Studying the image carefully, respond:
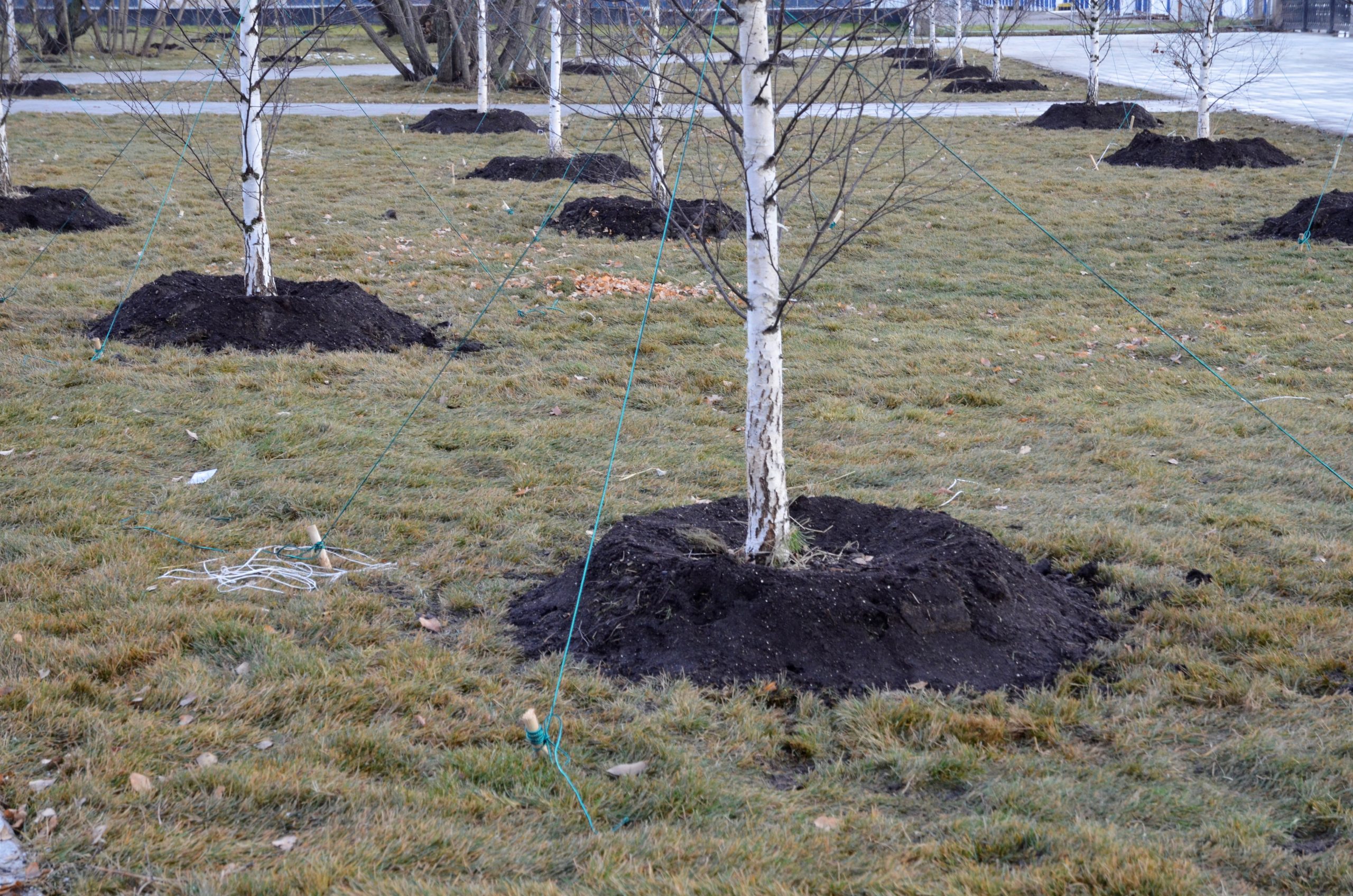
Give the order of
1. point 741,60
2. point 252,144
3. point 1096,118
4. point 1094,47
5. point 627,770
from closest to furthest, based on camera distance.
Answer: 1. point 627,770
2. point 741,60
3. point 252,144
4. point 1096,118
5. point 1094,47

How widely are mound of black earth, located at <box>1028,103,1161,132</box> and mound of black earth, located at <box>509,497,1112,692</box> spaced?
1736 cm

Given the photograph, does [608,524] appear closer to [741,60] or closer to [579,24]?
[741,60]

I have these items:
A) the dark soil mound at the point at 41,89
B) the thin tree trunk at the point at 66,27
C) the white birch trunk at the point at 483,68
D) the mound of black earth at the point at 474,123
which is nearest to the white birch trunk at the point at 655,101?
the white birch trunk at the point at 483,68

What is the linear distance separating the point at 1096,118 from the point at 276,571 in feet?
62.6

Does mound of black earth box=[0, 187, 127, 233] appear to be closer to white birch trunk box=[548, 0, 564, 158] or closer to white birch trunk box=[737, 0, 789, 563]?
white birch trunk box=[548, 0, 564, 158]

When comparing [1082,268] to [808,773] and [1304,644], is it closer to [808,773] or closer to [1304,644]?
[1304,644]

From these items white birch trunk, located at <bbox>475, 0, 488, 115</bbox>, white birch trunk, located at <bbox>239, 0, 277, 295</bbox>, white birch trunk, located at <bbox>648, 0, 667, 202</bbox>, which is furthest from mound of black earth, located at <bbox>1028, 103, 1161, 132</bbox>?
white birch trunk, located at <bbox>239, 0, 277, 295</bbox>

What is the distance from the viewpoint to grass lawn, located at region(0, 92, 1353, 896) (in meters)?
2.98

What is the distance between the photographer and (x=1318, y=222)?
11.6m

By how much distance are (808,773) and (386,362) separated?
205 inches

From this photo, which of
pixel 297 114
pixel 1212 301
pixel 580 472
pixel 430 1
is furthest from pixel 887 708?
pixel 430 1

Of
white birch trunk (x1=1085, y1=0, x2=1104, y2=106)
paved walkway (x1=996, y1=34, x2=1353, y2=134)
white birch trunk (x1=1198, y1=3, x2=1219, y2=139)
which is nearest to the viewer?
white birch trunk (x1=1198, y1=3, x2=1219, y2=139)

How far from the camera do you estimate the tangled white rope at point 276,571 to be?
4.59 meters

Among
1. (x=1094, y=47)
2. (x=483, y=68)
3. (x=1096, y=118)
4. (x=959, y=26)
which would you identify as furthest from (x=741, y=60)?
(x=959, y=26)
